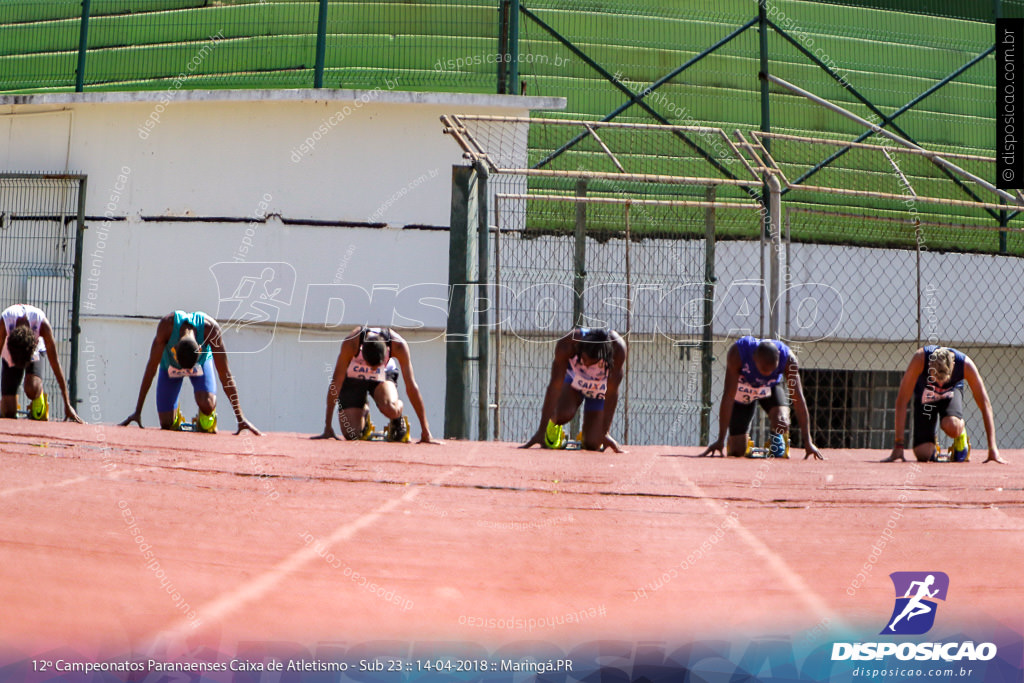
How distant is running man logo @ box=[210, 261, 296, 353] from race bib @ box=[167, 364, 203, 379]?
310 centimetres

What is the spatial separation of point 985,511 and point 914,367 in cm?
368

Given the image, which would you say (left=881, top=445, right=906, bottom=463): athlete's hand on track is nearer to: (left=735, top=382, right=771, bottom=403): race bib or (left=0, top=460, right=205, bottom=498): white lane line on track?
(left=735, top=382, right=771, bottom=403): race bib

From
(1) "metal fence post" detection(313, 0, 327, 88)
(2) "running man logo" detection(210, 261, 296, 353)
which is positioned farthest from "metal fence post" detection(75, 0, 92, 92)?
(2) "running man logo" detection(210, 261, 296, 353)

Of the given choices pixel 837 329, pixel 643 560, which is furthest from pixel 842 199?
pixel 643 560

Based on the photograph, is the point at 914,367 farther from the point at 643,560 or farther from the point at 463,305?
the point at 643,560

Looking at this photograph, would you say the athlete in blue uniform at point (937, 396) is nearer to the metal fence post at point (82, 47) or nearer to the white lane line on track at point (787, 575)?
the white lane line on track at point (787, 575)

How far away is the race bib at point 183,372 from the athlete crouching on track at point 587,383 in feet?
8.99

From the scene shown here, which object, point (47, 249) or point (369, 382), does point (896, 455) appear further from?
point (47, 249)

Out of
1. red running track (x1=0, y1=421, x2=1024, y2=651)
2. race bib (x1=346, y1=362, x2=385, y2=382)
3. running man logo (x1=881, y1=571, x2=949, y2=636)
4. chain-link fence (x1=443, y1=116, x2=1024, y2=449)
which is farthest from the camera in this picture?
chain-link fence (x1=443, y1=116, x2=1024, y2=449)

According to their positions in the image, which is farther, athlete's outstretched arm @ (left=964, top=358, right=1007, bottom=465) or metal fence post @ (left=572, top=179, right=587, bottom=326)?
metal fence post @ (left=572, top=179, right=587, bottom=326)

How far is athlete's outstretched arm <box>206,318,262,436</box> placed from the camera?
7383mm

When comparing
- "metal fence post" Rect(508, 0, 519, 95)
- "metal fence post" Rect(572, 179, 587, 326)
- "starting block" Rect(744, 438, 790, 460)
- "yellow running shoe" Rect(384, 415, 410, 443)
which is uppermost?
"metal fence post" Rect(508, 0, 519, 95)

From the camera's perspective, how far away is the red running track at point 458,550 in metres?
2.09

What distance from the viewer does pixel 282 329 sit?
37.0 feet
